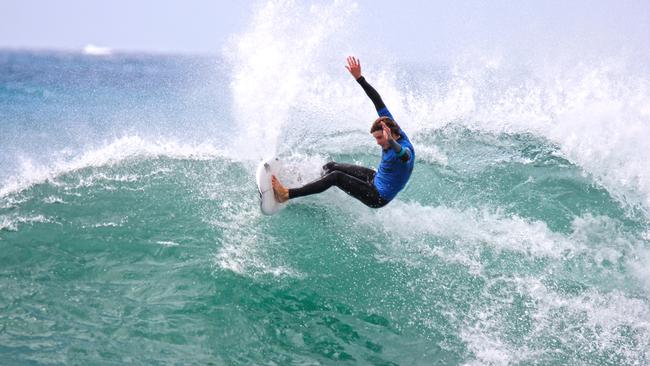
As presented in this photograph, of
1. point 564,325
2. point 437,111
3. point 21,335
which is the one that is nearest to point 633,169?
point 437,111

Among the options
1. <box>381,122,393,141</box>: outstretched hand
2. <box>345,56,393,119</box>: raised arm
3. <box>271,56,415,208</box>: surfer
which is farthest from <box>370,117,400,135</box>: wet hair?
<box>345,56,393,119</box>: raised arm

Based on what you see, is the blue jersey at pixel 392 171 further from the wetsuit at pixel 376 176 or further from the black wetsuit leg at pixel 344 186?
the black wetsuit leg at pixel 344 186

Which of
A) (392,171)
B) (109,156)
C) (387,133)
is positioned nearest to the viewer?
(387,133)

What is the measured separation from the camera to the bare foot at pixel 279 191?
663 centimetres

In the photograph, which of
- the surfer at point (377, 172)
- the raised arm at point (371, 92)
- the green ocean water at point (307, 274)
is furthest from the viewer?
the raised arm at point (371, 92)

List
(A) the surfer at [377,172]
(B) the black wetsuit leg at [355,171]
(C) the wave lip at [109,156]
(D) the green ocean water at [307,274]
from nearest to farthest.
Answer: (D) the green ocean water at [307,274], (A) the surfer at [377,172], (B) the black wetsuit leg at [355,171], (C) the wave lip at [109,156]

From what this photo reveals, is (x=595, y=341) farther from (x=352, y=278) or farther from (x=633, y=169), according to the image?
(x=633, y=169)

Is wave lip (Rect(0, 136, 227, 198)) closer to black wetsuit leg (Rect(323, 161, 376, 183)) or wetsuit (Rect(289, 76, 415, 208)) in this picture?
black wetsuit leg (Rect(323, 161, 376, 183))

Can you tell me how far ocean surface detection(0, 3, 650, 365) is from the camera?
5.04m

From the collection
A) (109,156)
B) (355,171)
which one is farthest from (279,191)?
(109,156)

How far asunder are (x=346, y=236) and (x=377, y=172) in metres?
1.01

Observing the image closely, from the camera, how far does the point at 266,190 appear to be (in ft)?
22.2

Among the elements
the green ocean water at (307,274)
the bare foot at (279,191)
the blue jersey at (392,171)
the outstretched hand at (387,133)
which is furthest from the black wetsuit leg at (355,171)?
the outstretched hand at (387,133)

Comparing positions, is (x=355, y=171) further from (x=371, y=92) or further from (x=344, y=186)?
(x=371, y=92)
